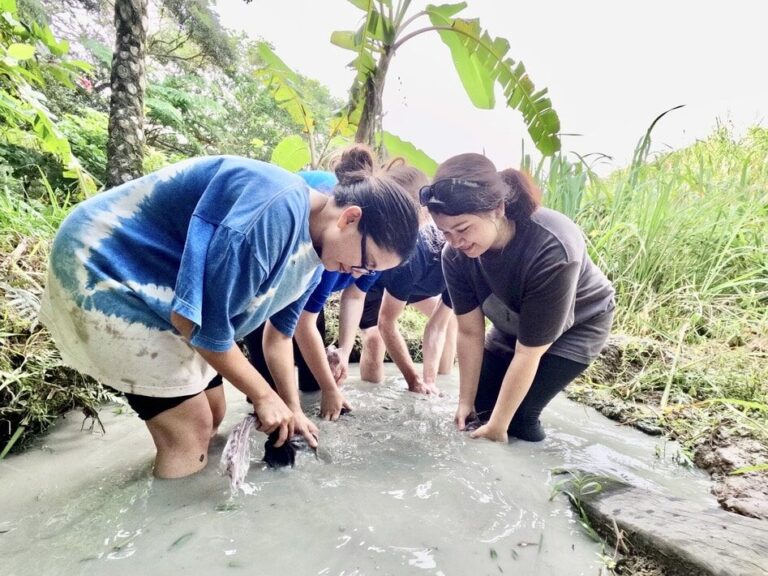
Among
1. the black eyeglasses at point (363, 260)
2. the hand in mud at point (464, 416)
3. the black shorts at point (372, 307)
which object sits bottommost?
the hand in mud at point (464, 416)

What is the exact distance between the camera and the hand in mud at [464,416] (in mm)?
1809

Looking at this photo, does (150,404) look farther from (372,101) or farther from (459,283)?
(372,101)

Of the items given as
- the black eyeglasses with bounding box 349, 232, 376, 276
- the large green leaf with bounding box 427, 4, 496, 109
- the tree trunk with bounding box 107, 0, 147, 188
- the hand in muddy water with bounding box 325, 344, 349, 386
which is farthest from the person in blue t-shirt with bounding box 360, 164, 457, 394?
the tree trunk with bounding box 107, 0, 147, 188

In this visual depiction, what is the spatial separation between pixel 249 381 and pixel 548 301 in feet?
3.34

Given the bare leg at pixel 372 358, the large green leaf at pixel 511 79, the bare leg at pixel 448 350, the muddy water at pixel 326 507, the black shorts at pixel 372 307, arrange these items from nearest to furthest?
the muddy water at pixel 326 507, the bare leg at pixel 372 358, the black shorts at pixel 372 307, the bare leg at pixel 448 350, the large green leaf at pixel 511 79

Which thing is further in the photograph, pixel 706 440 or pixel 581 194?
pixel 581 194

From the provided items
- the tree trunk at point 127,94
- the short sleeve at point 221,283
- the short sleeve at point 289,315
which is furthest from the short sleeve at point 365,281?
the tree trunk at point 127,94

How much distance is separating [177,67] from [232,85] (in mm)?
1235

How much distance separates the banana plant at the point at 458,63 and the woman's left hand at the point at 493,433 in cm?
235

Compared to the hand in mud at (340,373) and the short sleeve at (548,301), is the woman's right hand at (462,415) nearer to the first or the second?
the short sleeve at (548,301)

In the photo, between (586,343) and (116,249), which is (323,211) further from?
(586,343)

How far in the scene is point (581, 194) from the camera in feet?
11.5

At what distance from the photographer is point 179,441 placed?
135 centimetres

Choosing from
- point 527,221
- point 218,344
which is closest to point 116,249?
point 218,344
